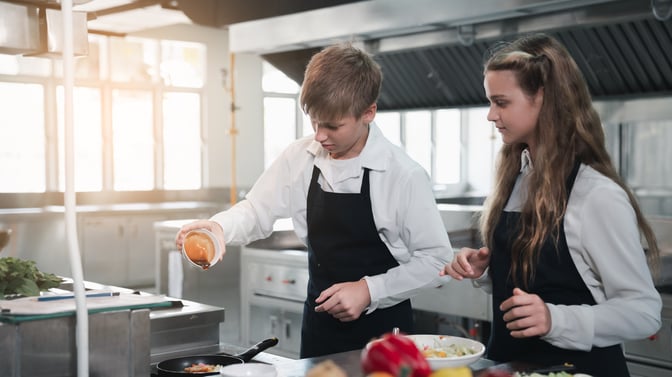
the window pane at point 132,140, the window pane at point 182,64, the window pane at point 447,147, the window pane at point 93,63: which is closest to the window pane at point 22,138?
the window pane at point 93,63

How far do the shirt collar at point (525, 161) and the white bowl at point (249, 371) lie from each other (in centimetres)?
91

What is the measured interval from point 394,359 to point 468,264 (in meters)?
0.77

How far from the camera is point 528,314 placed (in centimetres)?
170

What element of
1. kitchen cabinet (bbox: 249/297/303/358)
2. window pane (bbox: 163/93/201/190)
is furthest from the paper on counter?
window pane (bbox: 163/93/201/190)

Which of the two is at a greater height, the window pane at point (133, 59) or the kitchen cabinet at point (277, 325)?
the window pane at point (133, 59)

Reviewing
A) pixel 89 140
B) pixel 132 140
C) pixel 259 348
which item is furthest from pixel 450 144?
pixel 259 348

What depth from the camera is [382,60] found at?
4676mm

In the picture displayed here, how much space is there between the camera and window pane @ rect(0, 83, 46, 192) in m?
9.02

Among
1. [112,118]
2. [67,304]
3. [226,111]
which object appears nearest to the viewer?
[67,304]

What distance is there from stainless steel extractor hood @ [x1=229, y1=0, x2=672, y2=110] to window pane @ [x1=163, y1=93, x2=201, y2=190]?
18.7 feet

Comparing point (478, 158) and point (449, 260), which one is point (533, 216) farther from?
point (478, 158)

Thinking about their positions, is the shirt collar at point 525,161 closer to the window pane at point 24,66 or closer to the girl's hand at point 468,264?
the girl's hand at point 468,264

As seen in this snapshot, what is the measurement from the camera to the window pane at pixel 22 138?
29.6ft

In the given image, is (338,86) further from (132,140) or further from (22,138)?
(132,140)
